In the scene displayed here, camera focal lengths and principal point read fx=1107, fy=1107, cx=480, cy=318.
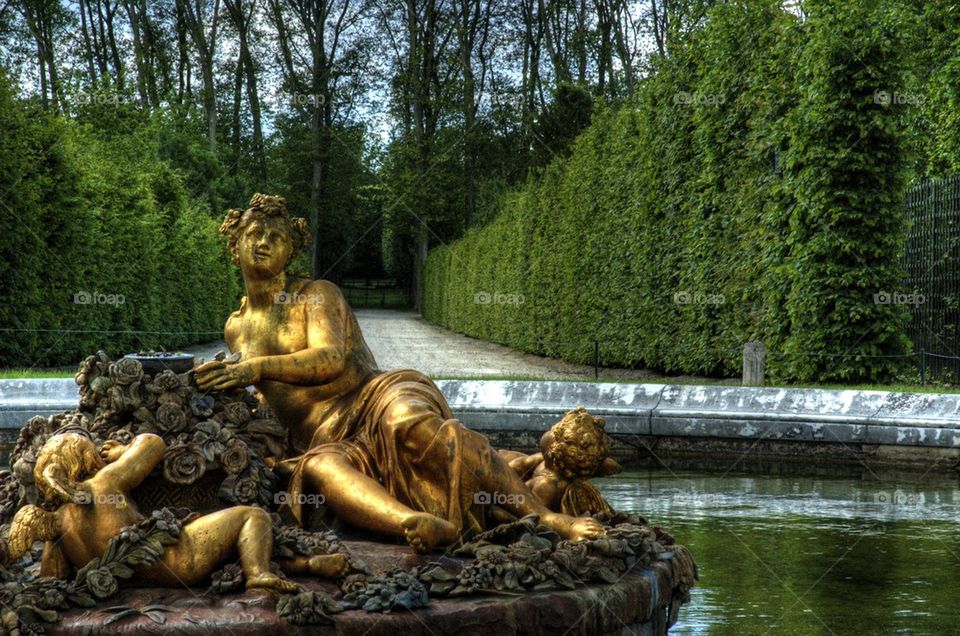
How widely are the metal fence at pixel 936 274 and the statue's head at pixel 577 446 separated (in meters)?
9.94

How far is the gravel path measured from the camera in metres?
17.3

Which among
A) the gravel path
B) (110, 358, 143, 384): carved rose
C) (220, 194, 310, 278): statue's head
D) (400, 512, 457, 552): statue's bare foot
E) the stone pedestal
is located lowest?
the gravel path

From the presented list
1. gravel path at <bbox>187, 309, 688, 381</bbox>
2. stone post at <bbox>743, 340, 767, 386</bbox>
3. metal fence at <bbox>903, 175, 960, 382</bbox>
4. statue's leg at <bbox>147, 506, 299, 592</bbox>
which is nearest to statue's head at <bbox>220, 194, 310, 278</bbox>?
statue's leg at <bbox>147, 506, 299, 592</bbox>

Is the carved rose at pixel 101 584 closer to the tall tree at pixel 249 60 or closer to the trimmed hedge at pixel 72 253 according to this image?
the trimmed hedge at pixel 72 253

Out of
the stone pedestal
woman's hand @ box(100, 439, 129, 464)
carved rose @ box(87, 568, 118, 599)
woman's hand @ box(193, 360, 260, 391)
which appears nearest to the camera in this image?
the stone pedestal

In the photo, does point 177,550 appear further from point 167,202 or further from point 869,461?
point 167,202

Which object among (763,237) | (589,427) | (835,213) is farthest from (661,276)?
(589,427)

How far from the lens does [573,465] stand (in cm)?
437

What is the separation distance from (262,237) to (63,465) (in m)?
1.28

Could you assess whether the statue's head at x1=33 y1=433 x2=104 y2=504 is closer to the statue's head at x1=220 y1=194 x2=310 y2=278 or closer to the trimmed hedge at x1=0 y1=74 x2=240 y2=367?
the statue's head at x1=220 y1=194 x2=310 y2=278

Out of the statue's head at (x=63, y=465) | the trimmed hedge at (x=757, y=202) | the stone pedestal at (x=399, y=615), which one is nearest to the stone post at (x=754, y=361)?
the trimmed hedge at (x=757, y=202)

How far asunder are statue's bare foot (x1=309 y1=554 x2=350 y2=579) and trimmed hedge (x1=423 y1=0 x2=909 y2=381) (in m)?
8.86

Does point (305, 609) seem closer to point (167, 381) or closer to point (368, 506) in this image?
point (368, 506)

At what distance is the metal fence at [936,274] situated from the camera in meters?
13.5
